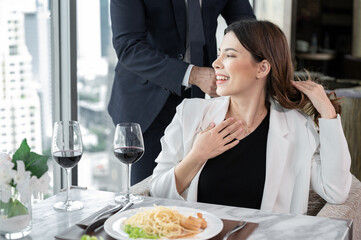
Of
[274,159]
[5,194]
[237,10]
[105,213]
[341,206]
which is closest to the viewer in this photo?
[5,194]

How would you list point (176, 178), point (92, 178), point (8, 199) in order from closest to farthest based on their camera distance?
1. point (8, 199)
2. point (176, 178)
3. point (92, 178)

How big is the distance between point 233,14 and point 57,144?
1393 mm

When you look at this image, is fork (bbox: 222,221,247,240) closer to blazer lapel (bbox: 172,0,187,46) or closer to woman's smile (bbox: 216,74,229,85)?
woman's smile (bbox: 216,74,229,85)

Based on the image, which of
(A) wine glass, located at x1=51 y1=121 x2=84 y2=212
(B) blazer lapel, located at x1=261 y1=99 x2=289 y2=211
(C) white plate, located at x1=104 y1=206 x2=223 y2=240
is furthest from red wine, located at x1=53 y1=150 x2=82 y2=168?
(B) blazer lapel, located at x1=261 y1=99 x2=289 y2=211

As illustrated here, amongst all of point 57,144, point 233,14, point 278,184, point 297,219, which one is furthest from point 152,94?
point 297,219

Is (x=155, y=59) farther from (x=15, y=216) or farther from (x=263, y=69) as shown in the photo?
(x=15, y=216)

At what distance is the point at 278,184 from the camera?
1.97 metres

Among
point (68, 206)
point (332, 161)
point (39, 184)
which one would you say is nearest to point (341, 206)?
point (332, 161)

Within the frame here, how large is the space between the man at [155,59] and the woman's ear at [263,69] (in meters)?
0.24

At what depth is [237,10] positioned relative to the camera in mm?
2670

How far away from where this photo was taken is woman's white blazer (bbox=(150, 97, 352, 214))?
191 centimetres

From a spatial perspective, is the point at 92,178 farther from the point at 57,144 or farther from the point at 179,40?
the point at 57,144

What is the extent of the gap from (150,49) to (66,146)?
89 cm

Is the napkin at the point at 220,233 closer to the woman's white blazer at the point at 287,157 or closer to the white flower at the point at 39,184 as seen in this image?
the white flower at the point at 39,184
